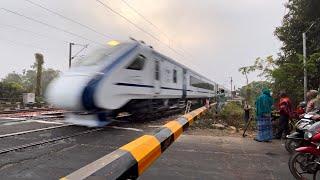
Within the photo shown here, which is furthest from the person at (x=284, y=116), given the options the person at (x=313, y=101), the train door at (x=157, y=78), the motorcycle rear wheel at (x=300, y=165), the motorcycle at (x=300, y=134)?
the train door at (x=157, y=78)

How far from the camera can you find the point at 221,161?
27.3ft

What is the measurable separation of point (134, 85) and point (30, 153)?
25.8 feet

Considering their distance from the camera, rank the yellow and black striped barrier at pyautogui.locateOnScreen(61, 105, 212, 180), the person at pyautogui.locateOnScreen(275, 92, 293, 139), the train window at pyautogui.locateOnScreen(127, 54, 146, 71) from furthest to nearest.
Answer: the train window at pyautogui.locateOnScreen(127, 54, 146, 71) < the person at pyautogui.locateOnScreen(275, 92, 293, 139) < the yellow and black striped barrier at pyautogui.locateOnScreen(61, 105, 212, 180)

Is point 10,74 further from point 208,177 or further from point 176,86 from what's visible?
point 208,177

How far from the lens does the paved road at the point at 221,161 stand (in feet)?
22.9

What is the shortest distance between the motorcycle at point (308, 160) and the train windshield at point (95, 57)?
9.22 meters

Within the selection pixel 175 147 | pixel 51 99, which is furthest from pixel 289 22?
pixel 175 147

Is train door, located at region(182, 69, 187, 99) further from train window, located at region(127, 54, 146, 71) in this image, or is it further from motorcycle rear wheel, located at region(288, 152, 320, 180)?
motorcycle rear wheel, located at region(288, 152, 320, 180)

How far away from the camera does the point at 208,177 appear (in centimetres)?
672

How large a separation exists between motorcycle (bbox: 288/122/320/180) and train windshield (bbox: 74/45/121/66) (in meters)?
9.22

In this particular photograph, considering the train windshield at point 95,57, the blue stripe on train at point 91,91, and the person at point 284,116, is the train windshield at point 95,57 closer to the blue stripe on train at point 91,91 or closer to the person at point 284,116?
the blue stripe on train at point 91,91

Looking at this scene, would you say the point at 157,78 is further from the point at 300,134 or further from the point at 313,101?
the point at 300,134

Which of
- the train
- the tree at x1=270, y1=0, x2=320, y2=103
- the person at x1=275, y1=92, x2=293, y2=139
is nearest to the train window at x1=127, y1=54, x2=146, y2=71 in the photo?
the train

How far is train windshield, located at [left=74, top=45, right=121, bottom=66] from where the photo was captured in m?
15.3
